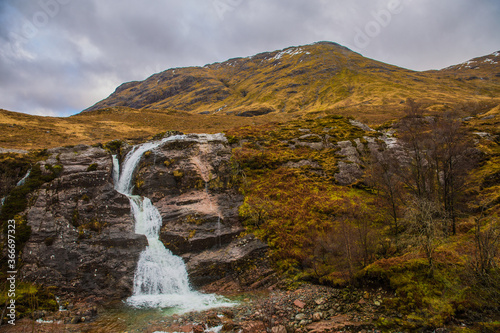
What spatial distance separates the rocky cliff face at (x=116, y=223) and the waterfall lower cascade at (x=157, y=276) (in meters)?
0.62

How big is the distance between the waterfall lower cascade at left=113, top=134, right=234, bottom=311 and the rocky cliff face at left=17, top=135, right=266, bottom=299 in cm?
62

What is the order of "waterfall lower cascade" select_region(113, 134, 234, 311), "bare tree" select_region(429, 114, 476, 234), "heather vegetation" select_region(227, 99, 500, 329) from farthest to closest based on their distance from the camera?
"bare tree" select_region(429, 114, 476, 234), "waterfall lower cascade" select_region(113, 134, 234, 311), "heather vegetation" select_region(227, 99, 500, 329)

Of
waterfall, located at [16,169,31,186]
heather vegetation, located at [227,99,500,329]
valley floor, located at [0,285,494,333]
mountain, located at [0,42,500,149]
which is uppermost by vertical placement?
mountain, located at [0,42,500,149]

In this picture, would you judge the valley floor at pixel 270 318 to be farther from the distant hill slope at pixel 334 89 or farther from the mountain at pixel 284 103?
the distant hill slope at pixel 334 89

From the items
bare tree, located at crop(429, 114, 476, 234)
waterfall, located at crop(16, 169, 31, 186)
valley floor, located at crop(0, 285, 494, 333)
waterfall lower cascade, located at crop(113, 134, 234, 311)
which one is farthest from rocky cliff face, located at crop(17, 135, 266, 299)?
bare tree, located at crop(429, 114, 476, 234)

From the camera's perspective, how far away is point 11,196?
21297 mm

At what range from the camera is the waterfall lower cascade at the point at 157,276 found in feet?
57.7

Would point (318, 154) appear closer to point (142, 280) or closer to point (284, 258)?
point (284, 258)

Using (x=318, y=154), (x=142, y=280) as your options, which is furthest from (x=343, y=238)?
(x=318, y=154)

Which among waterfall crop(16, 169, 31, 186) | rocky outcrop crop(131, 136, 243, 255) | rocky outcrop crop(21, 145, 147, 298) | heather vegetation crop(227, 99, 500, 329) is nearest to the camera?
heather vegetation crop(227, 99, 500, 329)

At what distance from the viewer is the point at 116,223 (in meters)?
22.9

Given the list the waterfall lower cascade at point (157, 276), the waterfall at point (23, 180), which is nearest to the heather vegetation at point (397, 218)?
the waterfall lower cascade at point (157, 276)

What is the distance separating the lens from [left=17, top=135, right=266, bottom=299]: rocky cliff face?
1920 centimetres

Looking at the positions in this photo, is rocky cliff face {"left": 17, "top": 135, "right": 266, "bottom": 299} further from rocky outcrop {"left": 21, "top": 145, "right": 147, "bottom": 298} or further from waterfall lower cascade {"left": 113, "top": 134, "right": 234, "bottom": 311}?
waterfall lower cascade {"left": 113, "top": 134, "right": 234, "bottom": 311}
